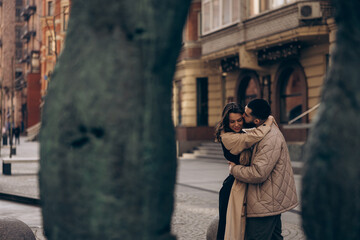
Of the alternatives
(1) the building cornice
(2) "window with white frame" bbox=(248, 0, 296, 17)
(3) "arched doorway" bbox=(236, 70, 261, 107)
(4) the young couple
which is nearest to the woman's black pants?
(4) the young couple

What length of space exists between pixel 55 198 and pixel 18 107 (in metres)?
73.7

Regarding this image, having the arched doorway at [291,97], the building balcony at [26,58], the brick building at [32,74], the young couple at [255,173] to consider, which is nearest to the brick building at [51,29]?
the brick building at [32,74]

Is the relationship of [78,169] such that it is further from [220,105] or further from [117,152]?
[220,105]

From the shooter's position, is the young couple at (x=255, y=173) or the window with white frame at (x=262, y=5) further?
the window with white frame at (x=262, y=5)

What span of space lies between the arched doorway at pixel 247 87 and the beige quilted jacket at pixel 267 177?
2106cm

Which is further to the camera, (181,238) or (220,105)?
(220,105)

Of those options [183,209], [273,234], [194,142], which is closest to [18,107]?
[194,142]

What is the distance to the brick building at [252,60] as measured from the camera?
67.8 feet

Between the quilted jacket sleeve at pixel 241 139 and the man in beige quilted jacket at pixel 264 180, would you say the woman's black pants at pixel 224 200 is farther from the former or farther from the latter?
the quilted jacket sleeve at pixel 241 139

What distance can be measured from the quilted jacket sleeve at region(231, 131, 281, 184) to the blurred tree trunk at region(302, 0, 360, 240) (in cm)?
301

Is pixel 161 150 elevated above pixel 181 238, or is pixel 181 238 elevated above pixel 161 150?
pixel 161 150

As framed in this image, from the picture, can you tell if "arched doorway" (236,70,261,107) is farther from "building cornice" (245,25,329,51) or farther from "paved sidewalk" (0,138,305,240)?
"paved sidewalk" (0,138,305,240)

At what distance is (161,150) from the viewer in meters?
1.81

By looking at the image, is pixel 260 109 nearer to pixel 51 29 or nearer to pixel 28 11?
pixel 51 29
